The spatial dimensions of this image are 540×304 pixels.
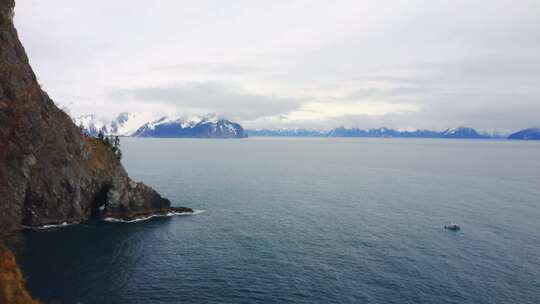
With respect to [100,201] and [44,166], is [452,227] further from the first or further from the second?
[44,166]

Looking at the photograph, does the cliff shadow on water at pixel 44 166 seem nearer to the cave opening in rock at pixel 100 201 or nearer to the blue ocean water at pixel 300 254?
the cave opening in rock at pixel 100 201

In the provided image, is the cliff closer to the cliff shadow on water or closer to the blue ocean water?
the blue ocean water

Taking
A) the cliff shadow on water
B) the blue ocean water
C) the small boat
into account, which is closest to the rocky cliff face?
the cliff shadow on water

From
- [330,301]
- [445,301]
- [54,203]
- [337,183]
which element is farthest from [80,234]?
[337,183]

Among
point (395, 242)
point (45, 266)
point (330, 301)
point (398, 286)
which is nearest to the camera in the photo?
point (330, 301)

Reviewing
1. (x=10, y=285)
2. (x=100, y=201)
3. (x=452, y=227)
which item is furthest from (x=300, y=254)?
(x=100, y=201)

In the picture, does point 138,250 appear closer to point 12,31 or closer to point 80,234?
point 80,234
